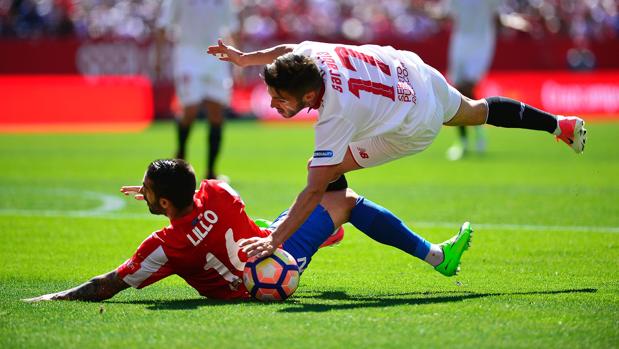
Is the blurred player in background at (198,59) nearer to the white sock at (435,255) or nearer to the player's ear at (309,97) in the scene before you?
the white sock at (435,255)

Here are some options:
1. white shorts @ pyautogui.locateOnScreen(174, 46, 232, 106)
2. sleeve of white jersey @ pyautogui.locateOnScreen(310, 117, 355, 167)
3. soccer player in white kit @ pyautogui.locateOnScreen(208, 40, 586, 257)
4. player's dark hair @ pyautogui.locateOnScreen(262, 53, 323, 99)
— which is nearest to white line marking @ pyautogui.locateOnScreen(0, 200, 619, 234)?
soccer player in white kit @ pyautogui.locateOnScreen(208, 40, 586, 257)

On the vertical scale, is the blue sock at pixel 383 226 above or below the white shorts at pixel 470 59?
above

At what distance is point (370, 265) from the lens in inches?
321

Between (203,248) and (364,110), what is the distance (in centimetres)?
136

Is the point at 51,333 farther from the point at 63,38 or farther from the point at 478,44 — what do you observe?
the point at 63,38

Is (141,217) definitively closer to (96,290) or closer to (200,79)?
(200,79)

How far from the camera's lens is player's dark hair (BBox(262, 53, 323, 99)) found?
6.23 metres

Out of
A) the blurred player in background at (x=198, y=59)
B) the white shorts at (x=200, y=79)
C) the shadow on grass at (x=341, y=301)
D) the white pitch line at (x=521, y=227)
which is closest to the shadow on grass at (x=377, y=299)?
the shadow on grass at (x=341, y=301)

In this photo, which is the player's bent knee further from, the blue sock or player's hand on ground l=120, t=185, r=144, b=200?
player's hand on ground l=120, t=185, r=144, b=200

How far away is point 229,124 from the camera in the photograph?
26.7 m

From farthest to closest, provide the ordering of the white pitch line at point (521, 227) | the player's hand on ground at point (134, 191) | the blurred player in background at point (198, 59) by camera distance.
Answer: the blurred player in background at point (198, 59)
the white pitch line at point (521, 227)
the player's hand on ground at point (134, 191)

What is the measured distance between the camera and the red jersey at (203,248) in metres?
6.38

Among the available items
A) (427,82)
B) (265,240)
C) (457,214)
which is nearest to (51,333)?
(265,240)

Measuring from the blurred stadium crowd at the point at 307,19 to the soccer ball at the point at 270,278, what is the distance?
2277 centimetres
